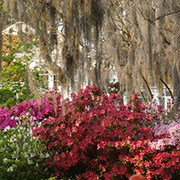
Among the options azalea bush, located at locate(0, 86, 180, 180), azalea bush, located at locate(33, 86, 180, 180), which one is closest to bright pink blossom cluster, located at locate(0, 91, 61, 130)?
azalea bush, located at locate(0, 86, 180, 180)

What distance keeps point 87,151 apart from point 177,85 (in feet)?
7.76

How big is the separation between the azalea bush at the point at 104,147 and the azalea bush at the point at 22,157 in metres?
0.15

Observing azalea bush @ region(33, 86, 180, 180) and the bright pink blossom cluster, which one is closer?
azalea bush @ region(33, 86, 180, 180)

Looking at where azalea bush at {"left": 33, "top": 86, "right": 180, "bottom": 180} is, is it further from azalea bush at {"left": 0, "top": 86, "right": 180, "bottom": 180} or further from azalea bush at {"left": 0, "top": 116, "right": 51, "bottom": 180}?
azalea bush at {"left": 0, "top": 116, "right": 51, "bottom": 180}

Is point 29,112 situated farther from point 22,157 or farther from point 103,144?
point 103,144

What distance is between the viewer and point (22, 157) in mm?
2812

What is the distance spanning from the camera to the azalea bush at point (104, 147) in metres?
2.80

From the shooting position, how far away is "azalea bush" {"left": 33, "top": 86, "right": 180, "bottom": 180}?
2.80 metres

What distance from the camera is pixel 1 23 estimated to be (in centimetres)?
292

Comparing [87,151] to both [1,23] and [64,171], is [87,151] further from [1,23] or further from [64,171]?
[1,23]

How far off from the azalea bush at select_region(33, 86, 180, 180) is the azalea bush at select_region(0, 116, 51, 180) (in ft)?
0.48

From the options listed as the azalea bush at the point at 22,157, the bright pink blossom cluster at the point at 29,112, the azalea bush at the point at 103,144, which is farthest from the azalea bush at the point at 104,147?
the bright pink blossom cluster at the point at 29,112

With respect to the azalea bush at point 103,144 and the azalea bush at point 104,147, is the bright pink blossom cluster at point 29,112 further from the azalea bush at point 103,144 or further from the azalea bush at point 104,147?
the azalea bush at point 104,147

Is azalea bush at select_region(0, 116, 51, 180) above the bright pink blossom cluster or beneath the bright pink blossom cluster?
beneath
